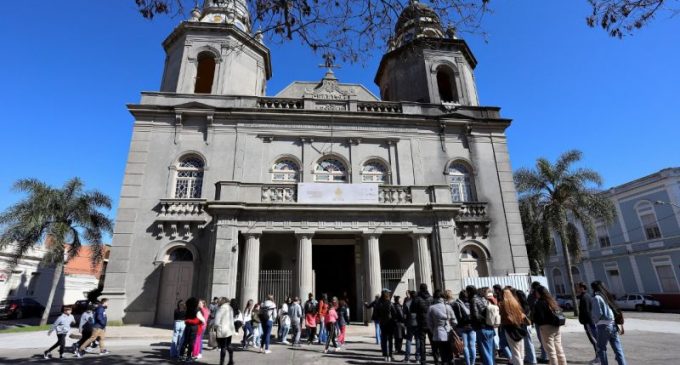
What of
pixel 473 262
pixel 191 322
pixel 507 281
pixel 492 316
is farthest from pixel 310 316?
pixel 473 262

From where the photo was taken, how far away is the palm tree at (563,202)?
19297 mm

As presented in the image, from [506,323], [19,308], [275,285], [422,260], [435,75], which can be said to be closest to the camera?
[506,323]

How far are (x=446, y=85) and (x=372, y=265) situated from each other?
1389cm

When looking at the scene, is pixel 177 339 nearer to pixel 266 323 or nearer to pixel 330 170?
pixel 266 323

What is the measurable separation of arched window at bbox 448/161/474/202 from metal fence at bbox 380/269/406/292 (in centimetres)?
466

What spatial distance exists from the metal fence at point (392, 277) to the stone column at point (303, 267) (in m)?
3.61

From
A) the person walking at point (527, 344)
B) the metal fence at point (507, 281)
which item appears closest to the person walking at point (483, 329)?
the person walking at point (527, 344)

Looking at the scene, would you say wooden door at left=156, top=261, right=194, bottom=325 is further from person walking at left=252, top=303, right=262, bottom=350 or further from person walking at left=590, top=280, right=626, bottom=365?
person walking at left=590, top=280, right=626, bottom=365

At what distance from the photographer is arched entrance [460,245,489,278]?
15.8 metres

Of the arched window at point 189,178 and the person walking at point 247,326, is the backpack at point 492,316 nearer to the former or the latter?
the person walking at point 247,326

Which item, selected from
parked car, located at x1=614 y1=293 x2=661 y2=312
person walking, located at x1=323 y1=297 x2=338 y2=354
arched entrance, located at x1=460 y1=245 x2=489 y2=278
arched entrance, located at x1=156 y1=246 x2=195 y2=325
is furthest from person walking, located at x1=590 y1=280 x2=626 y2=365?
parked car, located at x1=614 y1=293 x2=661 y2=312

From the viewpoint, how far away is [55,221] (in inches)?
747

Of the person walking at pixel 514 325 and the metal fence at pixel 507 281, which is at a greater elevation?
the metal fence at pixel 507 281

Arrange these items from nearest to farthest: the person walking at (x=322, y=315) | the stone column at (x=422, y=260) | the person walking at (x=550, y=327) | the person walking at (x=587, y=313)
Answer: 1. the person walking at (x=550, y=327)
2. the person walking at (x=587, y=313)
3. the person walking at (x=322, y=315)
4. the stone column at (x=422, y=260)
